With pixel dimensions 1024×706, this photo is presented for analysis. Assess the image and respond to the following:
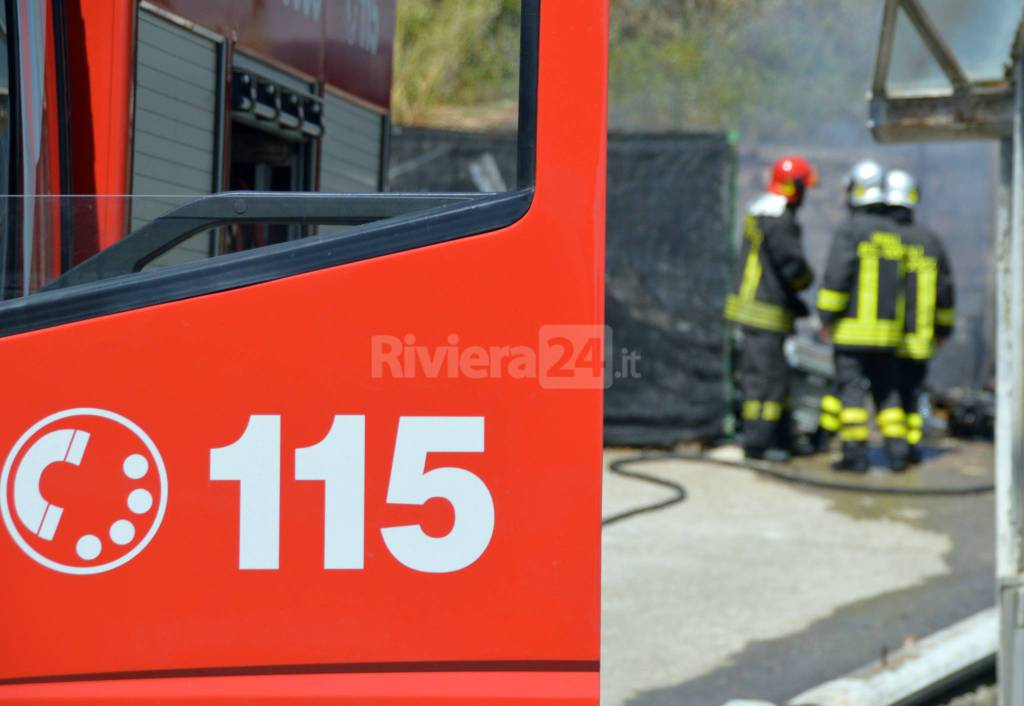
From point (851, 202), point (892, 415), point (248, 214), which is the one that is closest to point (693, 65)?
point (851, 202)

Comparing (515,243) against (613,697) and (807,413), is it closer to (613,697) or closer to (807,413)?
(613,697)

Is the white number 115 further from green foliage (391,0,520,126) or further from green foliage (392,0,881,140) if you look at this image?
green foliage (391,0,520,126)

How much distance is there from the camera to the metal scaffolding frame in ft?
11.6

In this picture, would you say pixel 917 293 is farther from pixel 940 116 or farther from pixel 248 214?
pixel 248 214

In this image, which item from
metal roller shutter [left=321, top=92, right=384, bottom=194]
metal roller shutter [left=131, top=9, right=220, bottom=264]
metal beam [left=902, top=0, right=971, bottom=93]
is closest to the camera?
metal roller shutter [left=131, top=9, right=220, bottom=264]

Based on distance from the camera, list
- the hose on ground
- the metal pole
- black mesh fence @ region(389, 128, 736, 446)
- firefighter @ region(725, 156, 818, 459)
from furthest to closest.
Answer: black mesh fence @ region(389, 128, 736, 446), firefighter @ region(725, 156, 818, 459), the hose on ground, the metal pole

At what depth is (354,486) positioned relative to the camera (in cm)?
173

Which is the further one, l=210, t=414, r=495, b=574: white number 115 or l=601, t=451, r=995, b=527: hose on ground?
l=601, t=451, r=995, b=527: hose on ground

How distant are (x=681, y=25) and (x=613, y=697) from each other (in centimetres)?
1411

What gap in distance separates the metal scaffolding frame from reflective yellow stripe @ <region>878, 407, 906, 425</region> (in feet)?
13.2

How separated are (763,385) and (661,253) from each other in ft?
4.10

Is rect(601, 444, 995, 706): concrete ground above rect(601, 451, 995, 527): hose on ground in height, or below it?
below

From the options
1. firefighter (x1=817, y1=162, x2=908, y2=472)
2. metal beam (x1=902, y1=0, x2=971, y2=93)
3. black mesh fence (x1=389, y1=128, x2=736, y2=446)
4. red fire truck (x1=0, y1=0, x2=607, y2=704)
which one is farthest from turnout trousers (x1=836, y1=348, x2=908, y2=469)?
red fire truck (x1=0, y1=0, x2=607, y2=704)

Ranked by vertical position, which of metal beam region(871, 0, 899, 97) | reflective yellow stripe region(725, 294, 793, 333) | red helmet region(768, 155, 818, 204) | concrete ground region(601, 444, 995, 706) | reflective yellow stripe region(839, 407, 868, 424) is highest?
red helmet region(768, 155, 818, 204)
